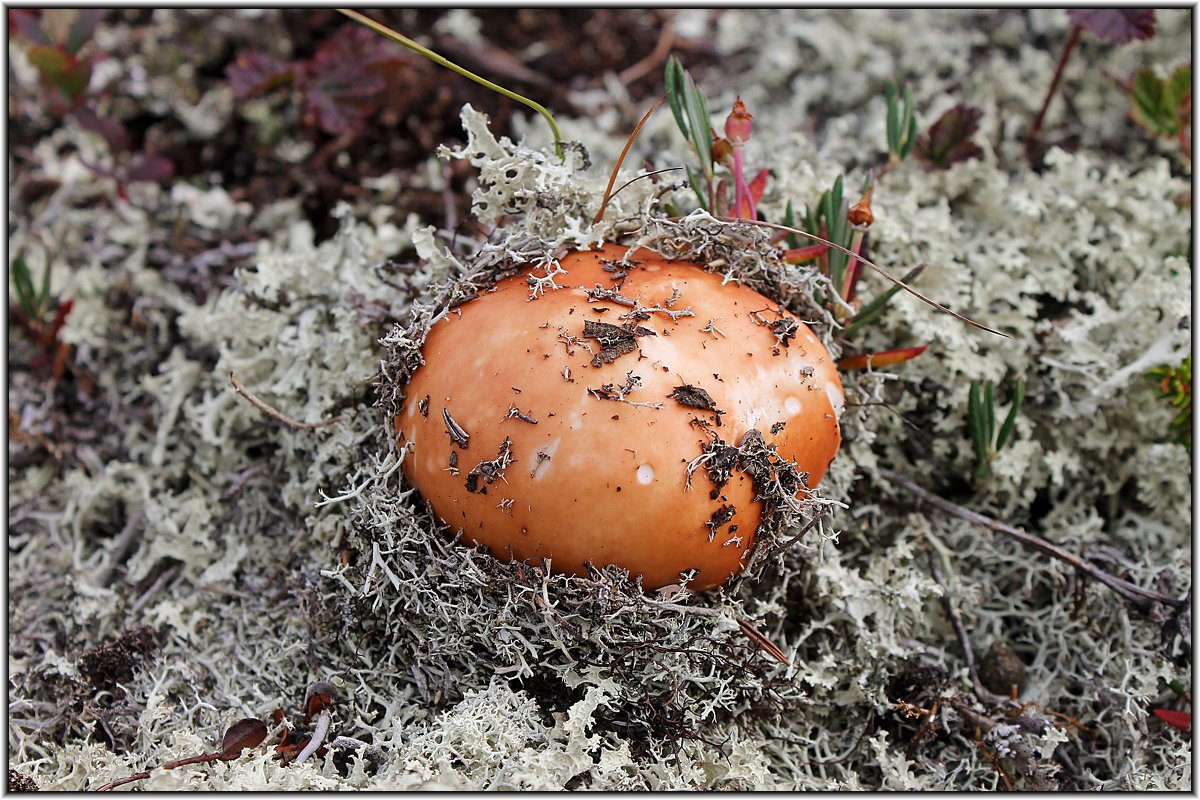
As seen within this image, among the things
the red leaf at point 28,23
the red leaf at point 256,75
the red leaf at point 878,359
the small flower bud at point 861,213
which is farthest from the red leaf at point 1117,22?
the red leaf at point 28,23

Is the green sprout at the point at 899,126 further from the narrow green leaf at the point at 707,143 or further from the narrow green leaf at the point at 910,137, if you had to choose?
the narrow green leaf at the point at 707,143

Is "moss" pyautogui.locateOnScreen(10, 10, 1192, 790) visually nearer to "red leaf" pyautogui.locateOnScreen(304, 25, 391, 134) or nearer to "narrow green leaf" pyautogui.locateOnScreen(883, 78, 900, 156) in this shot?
"narrow green leaf" pyautogui.locateOnScreen(883, 78, 900, 156)

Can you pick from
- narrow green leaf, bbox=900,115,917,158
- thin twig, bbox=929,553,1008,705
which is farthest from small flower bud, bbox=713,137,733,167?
thin twig, bbox=929,553,1008,705

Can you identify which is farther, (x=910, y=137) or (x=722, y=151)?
(x=910, y=137)

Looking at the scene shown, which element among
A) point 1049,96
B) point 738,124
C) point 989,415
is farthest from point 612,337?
point 1049,96

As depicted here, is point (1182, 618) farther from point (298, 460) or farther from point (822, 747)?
point (298, 460)

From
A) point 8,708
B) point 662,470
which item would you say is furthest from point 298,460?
point 662,470

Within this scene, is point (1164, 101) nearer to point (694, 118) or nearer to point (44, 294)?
point (694, 118)
